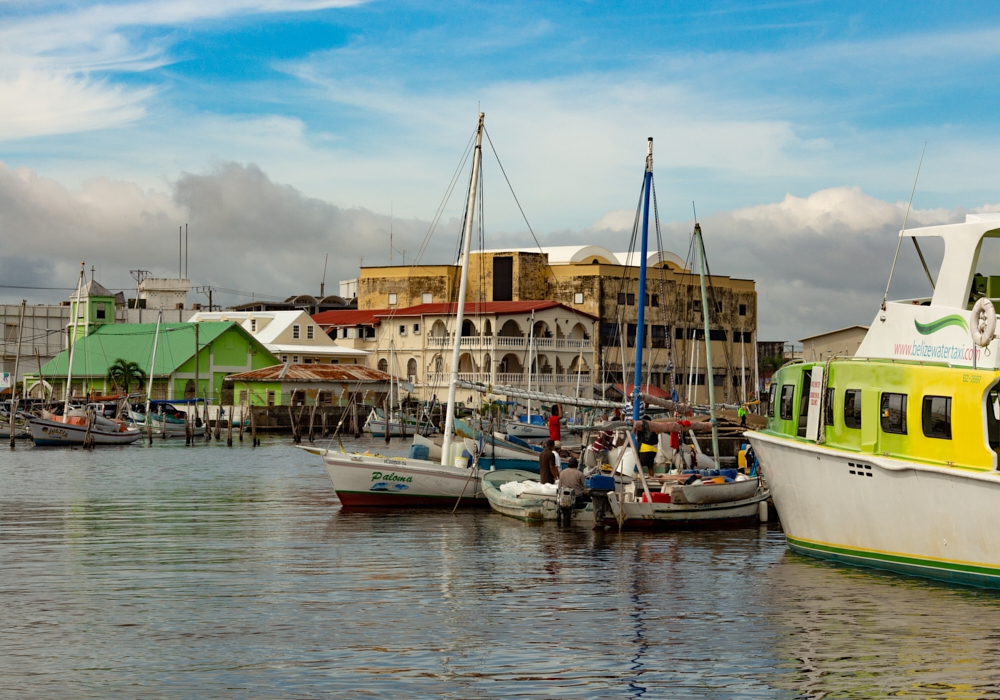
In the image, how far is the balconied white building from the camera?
95125mm

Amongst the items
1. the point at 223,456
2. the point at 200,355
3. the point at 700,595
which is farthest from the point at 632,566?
the point at 200,355

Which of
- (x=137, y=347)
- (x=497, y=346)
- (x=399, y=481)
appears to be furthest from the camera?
(x=137, y=347)

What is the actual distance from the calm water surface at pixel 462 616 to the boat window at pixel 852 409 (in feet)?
8.35

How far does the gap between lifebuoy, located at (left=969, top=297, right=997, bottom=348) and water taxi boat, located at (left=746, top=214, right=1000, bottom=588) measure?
2 centimetres

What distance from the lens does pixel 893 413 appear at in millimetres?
19203

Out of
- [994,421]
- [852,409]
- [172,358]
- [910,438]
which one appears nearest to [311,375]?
[172,358]

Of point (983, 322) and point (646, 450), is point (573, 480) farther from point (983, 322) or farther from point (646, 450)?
point (983, 322)

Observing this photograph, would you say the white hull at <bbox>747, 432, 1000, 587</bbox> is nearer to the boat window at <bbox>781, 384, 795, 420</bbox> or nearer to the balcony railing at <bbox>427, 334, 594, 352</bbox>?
the boat window at <bbox>781, 384, 795, 420</bbox>

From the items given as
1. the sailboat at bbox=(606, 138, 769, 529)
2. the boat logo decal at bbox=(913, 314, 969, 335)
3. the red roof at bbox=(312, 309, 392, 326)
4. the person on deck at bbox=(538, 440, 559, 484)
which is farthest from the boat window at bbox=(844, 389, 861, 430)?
the red roof at bbox=(312, 309, 392, 326)

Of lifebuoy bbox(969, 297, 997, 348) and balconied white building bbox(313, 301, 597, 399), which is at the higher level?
balconied white building bbox(313, 301, 597, 399)

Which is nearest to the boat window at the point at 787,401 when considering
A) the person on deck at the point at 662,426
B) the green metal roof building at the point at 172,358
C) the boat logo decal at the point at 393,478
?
the person on deck at the point at 662,426

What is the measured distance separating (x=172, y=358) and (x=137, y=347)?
5231mm

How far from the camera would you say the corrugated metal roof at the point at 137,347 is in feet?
311

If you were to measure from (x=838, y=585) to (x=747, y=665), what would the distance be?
583 cm
